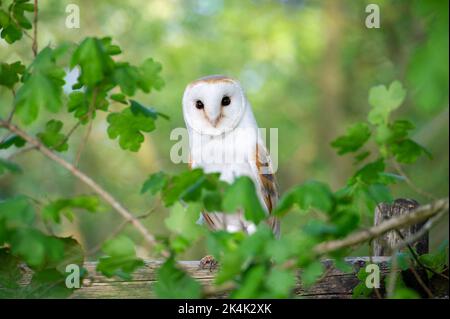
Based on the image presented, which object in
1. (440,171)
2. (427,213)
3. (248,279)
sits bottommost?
(248,279)

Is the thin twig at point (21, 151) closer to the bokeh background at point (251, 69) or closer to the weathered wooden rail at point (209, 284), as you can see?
the weathered wooden rail at point (209, 284)

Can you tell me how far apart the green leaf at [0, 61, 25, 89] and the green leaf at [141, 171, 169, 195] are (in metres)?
0.45

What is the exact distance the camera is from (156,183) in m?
1.19

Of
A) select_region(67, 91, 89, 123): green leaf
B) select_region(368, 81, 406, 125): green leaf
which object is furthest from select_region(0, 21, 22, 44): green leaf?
select_region(368, 81, 406, 125): green leaf

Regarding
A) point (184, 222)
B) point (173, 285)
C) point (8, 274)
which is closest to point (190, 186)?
point (184, 222)

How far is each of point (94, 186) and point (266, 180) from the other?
1.05 m

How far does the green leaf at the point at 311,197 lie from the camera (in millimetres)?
1083

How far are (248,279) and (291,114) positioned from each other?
22.0ft

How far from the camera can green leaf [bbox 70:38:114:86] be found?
119 centimetres
